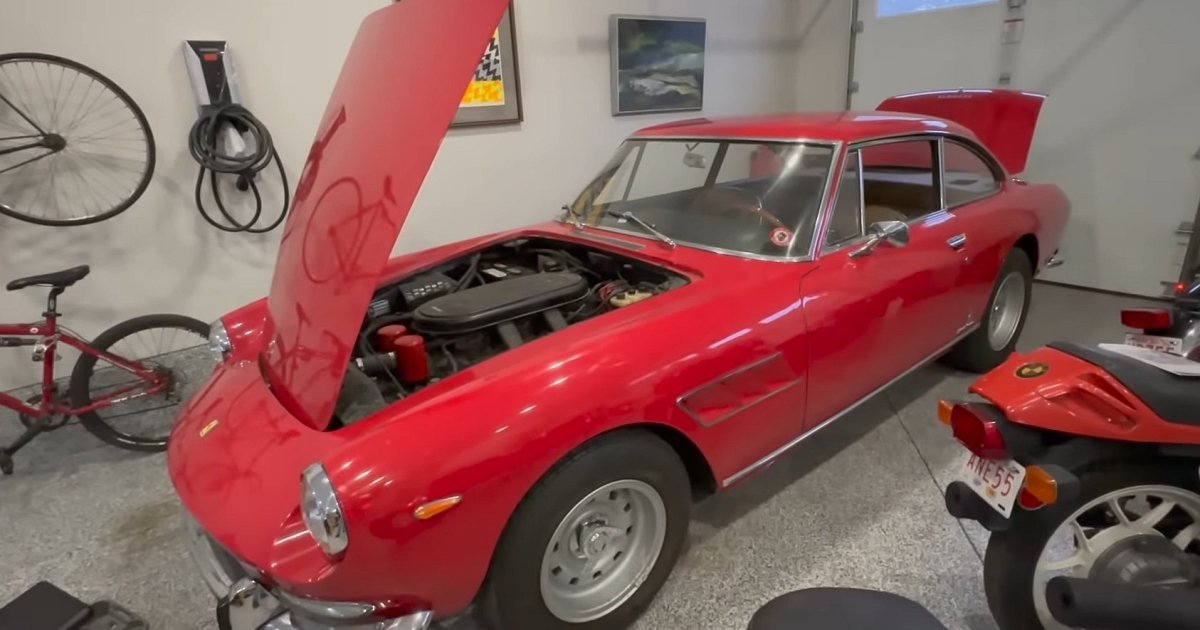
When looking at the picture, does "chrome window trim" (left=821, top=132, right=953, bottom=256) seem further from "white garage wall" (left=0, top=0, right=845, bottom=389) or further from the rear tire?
"white garage wall" (left=0, top=0, right=845, bottom=389)

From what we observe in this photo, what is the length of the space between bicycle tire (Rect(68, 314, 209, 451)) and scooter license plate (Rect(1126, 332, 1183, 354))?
3.74m

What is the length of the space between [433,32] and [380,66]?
279 millimetres

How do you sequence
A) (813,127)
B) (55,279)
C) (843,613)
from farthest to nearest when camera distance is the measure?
(55,279), (813,127), (843,613)

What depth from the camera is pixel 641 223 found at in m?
2.40

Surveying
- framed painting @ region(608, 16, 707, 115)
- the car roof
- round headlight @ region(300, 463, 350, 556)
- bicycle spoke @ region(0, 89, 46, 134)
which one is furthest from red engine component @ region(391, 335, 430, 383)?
framed painting @ region(608, 16, 707, 115)

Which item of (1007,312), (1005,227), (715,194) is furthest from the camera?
(1007,312)

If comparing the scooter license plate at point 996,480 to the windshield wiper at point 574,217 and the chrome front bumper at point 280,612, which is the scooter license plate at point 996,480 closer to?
the chrome front bumper at point 280,612

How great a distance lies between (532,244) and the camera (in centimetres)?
266

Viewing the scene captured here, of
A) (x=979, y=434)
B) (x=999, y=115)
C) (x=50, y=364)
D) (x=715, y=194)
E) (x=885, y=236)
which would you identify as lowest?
(x=50, y=364)

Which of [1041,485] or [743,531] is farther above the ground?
[1041,485]

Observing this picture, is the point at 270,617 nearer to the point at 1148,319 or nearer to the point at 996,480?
the point at 996,480

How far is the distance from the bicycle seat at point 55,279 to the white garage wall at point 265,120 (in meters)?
0.35

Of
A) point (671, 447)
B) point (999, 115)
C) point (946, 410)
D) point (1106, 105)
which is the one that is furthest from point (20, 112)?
point (1106, 105)

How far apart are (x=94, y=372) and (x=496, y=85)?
8.70 feet
